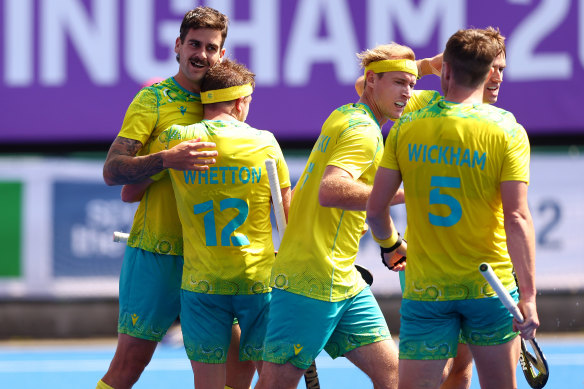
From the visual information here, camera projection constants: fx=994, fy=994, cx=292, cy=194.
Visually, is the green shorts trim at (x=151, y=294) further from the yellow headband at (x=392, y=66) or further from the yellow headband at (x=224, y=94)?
the yellow headband at (x=392, y=66)

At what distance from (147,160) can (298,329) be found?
1123mm

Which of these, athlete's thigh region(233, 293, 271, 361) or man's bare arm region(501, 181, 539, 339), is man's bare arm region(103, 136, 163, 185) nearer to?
athlete's thigh region(233, 293, 271, 361)

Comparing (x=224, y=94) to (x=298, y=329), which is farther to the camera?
(x=224, y=94)

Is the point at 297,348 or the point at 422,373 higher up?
the point at 422,373

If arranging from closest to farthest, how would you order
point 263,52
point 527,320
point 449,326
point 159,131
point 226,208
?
1. point 527,320
2. point 449,326
3. point 226,208
4. point 159,131
5. point 263,52

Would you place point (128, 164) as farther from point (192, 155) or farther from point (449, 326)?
point (449, 326)

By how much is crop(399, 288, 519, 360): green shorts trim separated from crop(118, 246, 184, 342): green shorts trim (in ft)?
4.98

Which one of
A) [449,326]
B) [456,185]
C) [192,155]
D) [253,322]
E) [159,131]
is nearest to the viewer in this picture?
[456,185]

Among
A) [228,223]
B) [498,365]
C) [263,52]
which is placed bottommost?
[498,365]

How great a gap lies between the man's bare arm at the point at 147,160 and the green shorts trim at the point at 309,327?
0.71 metres

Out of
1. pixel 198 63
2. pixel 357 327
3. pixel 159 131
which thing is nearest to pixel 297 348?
pixel 357 327

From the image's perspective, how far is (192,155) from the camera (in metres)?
4.65

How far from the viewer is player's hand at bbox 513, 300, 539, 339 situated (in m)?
3.82

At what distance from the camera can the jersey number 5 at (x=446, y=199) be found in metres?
4.01
